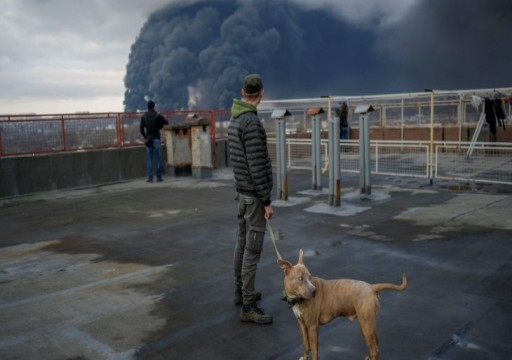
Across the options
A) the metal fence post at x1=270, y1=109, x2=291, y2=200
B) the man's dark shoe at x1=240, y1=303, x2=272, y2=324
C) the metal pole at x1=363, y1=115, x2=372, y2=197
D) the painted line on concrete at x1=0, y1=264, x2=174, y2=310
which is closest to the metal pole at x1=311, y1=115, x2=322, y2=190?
the metal fence post at x1=270, y1=109, x2=291, y2=200

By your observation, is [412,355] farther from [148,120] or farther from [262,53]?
[262,53]

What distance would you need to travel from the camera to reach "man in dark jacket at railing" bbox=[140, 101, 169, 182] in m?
14.0

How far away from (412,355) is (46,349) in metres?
2.96

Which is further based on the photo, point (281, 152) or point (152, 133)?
point (152, 133)

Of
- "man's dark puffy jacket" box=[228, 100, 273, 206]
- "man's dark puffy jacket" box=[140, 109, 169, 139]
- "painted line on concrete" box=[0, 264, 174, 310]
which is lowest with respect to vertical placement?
"painted line on concrete" box=[0, 264, 174, 310]

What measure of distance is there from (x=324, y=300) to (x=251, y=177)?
1.40 m

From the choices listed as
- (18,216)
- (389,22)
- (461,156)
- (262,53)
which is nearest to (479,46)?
(389,22)

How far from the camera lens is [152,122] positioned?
14.0 m

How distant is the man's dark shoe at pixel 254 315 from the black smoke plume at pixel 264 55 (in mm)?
92195

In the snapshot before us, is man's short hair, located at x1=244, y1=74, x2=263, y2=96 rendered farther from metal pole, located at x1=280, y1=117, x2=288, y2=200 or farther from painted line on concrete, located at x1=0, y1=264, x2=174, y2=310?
metal pole, located at x1=280, y1=117, x2=288, y2=200

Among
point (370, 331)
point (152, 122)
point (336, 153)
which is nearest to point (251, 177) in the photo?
point (370, 331)

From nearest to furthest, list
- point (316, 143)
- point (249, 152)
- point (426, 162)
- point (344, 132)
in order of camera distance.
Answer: point (249, 152), point (316, 143), point (426, 162), point (344, 132)

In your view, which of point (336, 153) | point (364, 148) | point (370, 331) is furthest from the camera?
point (364, 148)

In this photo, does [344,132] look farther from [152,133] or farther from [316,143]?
[316,143]
